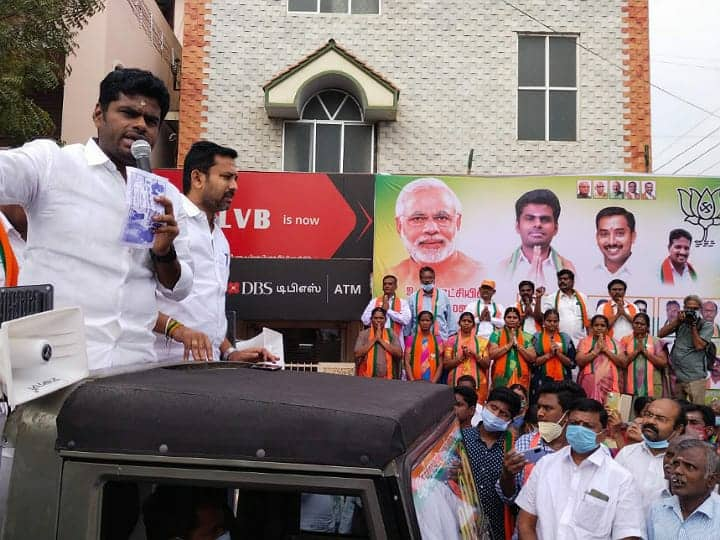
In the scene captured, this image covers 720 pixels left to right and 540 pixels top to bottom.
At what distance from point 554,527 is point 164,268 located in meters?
2.49

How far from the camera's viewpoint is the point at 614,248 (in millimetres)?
9414

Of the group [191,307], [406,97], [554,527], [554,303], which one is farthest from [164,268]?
[406,97]

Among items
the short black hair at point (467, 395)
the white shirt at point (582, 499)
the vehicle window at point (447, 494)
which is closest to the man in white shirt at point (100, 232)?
the vehicle window at point (447, 494)

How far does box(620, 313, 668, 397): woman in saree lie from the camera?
8297 millimetres

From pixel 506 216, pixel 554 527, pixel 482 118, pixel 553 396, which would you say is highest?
pixel 482 118

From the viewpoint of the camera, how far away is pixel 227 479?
4.98 feet

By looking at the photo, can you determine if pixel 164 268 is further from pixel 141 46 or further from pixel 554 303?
pixel 141 46

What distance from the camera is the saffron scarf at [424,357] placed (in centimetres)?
867

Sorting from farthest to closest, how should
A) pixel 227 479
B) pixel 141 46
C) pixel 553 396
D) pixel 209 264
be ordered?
pixel 141 46 < pixel 553 396 < pixel 209 264 < pixel 227 479

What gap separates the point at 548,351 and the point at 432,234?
2.05 meters

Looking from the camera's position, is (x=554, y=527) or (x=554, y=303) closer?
(x=554, y=527)

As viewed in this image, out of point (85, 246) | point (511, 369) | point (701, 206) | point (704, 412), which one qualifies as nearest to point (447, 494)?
point (85, 246)

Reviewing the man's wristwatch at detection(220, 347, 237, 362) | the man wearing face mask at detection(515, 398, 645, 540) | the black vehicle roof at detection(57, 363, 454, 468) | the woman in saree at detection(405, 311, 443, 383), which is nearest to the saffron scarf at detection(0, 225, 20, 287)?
the black vehicle roof at detection(57, 363, 454, 468)

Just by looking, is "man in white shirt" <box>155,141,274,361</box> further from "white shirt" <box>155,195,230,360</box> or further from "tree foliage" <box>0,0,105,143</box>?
"tree foliage" <box>0,0,105,143</box>
